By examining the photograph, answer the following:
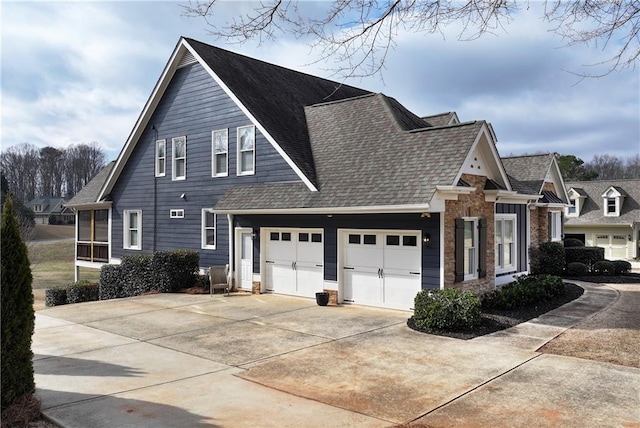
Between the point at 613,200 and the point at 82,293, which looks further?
the point at 613,200

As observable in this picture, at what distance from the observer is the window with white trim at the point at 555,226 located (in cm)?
2270

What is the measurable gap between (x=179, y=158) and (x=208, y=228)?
3.38 m

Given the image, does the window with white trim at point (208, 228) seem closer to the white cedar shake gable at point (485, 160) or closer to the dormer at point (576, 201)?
the white cedar shake gable at point (485, 160)

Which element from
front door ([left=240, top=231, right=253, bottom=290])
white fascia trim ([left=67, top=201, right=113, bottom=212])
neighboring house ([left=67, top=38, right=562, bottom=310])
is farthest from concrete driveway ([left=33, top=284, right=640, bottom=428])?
white fascia trim ([left=67, top=201, right=113, bottom=212])

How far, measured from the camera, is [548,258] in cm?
2108

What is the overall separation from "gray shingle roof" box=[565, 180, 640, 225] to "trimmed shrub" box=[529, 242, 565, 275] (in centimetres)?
1608

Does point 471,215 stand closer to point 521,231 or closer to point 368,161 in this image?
point 368,161

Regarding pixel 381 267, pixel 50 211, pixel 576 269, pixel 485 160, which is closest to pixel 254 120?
pixel 381 267

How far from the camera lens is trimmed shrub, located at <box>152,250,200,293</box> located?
17.8 metres

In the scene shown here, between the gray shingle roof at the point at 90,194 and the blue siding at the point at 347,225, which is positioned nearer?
the blue siding at the point at 347,225

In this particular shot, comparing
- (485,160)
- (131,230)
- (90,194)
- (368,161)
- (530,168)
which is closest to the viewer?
(485,160)

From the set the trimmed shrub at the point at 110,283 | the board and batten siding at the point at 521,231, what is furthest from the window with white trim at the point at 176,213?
the board and batten siding at the point at 521,231

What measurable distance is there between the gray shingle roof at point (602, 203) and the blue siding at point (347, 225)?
2750cm

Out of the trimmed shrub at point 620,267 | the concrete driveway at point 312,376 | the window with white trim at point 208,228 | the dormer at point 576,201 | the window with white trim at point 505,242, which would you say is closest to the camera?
the concrete driveway at point 312,376
